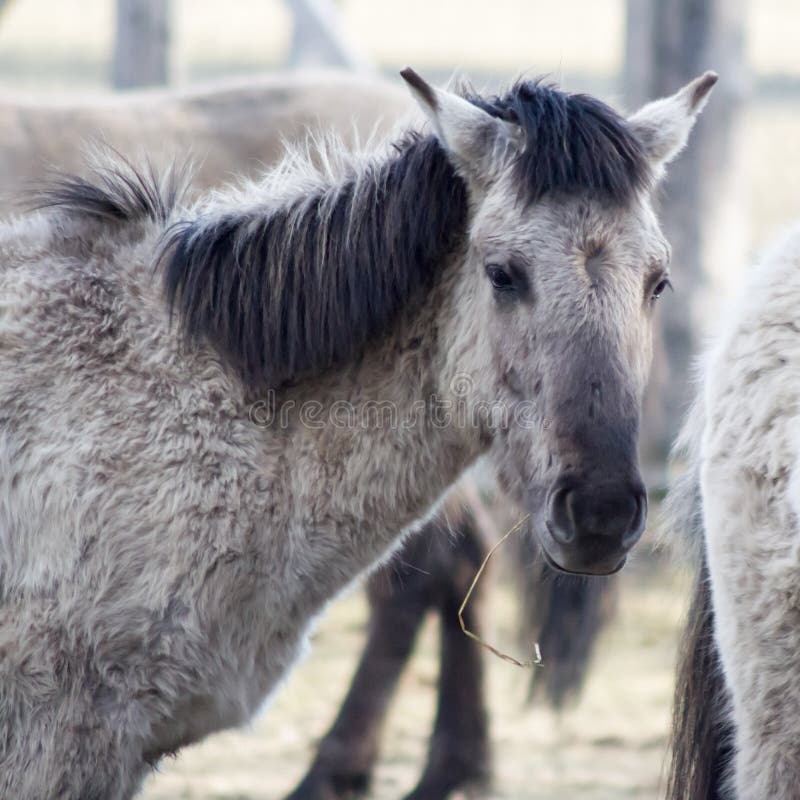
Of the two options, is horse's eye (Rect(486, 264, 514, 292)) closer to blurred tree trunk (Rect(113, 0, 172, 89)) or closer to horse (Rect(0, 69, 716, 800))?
horse (Rect(0, 69, 716, 800))

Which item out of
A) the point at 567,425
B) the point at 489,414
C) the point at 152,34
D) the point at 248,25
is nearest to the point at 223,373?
the point at 489,414

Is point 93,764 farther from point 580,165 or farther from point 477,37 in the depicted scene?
point 477,37

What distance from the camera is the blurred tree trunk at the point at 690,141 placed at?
657 centimetres

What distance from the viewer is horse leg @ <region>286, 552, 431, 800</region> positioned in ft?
13.9

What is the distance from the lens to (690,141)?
6.74 m

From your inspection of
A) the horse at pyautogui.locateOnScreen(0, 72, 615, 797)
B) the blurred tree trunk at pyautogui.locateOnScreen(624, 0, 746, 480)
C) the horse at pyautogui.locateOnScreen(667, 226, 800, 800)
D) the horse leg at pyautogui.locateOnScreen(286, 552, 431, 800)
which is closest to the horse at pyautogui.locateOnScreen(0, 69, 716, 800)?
the horse at pyautogui.locateOnScreen(667, 226, 800, 800)


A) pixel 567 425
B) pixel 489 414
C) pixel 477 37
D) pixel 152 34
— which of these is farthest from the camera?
pixel 477 37

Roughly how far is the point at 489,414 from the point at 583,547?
41cm

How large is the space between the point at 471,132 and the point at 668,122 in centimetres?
52

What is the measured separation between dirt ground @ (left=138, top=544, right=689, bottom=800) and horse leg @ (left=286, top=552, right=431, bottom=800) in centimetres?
11

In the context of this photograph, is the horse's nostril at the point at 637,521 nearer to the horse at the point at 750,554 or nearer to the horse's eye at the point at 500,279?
the horse at the point at 750,554

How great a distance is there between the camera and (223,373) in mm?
2877

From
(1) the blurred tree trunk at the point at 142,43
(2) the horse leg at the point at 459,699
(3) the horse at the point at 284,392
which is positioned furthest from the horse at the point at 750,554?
(1) the blurred tree trunk at the point at 142,43

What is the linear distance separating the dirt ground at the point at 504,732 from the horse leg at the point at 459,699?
10 centimetres
